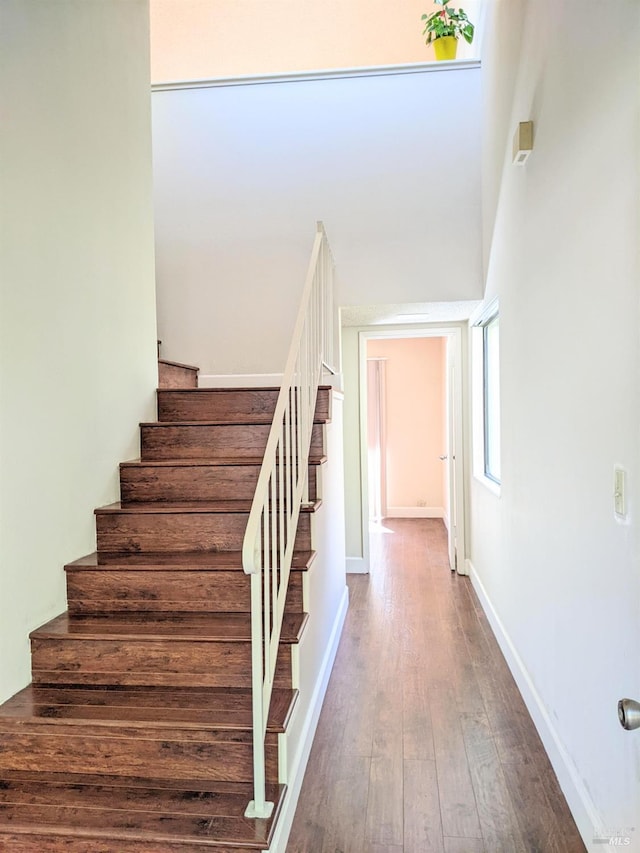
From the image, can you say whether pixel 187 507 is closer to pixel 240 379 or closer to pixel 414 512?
pixel 240 379

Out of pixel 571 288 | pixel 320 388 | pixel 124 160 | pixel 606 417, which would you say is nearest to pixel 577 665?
pixel 606 417

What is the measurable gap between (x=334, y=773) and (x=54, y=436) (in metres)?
1.71

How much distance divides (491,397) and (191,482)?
93.7 inches

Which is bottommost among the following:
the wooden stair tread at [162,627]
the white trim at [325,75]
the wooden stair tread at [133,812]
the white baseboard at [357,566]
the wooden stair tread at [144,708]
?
the white baseboard at [357,566]

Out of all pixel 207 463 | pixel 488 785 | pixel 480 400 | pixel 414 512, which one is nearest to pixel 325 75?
pixel 480 400

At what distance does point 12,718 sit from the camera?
1.83 m

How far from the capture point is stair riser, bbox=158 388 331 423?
10.0 ft

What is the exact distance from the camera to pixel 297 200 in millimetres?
3943

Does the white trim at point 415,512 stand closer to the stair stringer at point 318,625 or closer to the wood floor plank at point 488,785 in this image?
the stair stringer at point 318,625

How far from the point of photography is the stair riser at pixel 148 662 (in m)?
1.98

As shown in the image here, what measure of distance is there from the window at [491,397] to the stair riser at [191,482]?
5.76 ft

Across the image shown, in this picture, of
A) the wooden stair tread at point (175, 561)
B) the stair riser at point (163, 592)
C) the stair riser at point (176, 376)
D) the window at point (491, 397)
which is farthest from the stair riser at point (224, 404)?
the window at point (491, 397)

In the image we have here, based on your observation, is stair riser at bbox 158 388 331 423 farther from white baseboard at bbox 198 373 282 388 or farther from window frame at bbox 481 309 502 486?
window frame at bbox 481 309 502 486

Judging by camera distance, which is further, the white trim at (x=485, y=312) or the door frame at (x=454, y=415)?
the door frame at (x=454, y=415)
